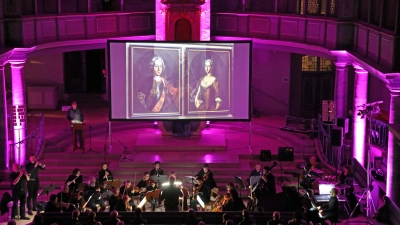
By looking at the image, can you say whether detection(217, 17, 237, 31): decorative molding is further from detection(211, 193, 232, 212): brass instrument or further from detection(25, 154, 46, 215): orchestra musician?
detection(25, 154, 46, 215): orchestra musician

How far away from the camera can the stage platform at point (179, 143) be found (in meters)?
24.5

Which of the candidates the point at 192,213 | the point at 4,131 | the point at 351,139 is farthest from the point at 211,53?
the point at 192,213

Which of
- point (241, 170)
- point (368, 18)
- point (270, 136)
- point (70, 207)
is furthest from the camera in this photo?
point (270, 136)

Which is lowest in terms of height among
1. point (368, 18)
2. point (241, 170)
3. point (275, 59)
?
point (241, 170)

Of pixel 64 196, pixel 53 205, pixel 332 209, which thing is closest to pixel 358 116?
pixel 332 209

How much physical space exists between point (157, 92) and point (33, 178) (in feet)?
17.3

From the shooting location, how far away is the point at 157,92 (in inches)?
942

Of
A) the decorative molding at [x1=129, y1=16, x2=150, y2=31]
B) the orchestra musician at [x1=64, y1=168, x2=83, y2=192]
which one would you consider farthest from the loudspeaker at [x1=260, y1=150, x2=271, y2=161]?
the decorative molding at [x1=129, y1=16, x2=150, y2=31]

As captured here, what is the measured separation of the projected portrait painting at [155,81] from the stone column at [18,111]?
3.17 metres

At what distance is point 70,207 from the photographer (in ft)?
59.6

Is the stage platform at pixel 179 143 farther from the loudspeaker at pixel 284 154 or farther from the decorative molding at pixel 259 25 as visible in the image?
the decorative molding at pixel 259 25

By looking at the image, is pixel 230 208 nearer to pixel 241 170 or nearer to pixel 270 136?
pixel 241 170

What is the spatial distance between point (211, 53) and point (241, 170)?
3.54 m

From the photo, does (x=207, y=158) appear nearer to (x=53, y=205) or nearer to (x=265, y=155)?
(x=265, y=155)
